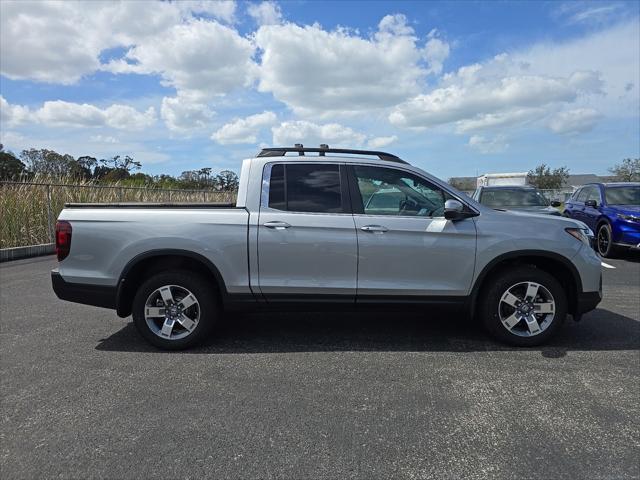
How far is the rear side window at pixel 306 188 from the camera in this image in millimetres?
4434

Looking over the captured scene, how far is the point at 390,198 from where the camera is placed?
450 cm

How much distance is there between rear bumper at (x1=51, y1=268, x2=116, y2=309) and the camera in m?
4.34

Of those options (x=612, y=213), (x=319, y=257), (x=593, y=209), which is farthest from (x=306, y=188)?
(x=593, y=209)

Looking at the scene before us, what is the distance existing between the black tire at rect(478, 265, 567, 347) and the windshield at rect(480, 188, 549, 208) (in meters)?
6.06

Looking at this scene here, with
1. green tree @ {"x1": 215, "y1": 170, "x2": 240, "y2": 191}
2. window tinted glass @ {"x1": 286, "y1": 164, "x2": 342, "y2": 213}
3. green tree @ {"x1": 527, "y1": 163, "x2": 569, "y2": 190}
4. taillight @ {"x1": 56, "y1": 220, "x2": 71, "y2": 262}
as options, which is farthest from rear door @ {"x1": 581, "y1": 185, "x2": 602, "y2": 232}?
green tree @ {"x1": 527, "y1": 163, "x2": 569, "y2": 190}

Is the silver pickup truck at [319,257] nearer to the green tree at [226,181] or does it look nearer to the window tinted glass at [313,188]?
the window tinted glass at [313,188]

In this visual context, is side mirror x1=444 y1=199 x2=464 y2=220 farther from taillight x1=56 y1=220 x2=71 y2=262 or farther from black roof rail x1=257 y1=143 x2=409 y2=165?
taillight x1=56 y1=220 x2=71 y2=262

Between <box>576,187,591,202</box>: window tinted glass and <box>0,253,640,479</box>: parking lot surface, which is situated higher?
<box>576,187,591,202</box>: window tinted glass

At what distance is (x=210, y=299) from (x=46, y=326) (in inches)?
88.4

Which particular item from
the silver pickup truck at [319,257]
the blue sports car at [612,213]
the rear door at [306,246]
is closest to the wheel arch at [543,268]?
the silver pickup truck at [319,257]

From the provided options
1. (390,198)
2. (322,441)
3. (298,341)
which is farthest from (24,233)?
(322,441)

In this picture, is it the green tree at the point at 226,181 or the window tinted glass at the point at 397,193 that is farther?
the green tree at the point at 226,181

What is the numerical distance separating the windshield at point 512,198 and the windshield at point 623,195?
5.50ft

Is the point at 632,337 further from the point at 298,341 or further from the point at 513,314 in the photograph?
the point at 298,341
